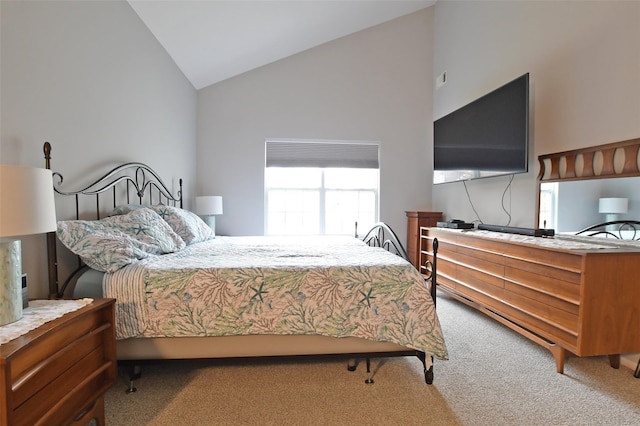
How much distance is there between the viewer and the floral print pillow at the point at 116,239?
1686mm

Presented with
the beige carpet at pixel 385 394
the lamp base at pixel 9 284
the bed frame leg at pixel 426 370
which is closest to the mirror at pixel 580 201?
the beige carpet at pixel 385 394

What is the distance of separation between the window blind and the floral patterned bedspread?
2.89 m

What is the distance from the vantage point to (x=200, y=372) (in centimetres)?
193

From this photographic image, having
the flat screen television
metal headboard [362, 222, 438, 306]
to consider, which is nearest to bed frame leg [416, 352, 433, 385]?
metal headboard [362, 222, 438, 306]

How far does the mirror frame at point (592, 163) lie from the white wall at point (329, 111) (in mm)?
2052

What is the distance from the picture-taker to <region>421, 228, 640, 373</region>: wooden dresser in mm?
1800

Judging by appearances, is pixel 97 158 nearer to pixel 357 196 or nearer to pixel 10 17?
pixel 10 17

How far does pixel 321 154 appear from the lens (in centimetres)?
457

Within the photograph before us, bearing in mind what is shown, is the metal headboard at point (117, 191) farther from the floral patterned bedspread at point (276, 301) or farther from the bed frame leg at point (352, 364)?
the bed frame leg at point (352, 364)

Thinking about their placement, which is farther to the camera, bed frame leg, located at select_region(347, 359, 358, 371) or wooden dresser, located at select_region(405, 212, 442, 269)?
wooden dresser, located at select_region(405, 212, 442, 269)

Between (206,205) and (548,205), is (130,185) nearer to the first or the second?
(206,205)

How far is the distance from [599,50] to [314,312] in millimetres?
2716

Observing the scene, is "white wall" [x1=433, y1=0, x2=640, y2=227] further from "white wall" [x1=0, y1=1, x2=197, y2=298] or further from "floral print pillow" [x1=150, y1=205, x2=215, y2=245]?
"white wall" [x1=0, y1=1, x2=197, y2=298]

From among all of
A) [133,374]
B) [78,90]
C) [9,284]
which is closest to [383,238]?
[133,374]
